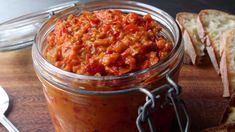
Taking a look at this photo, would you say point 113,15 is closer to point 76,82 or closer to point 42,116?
point 76,82

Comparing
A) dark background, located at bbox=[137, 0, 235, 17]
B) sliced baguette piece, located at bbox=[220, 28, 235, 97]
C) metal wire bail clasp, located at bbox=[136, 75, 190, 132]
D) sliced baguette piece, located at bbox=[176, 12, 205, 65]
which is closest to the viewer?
metal wire bail clasp, located at bbox=[136, 75, 190, 132]

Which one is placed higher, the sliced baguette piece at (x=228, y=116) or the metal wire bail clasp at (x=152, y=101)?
the metal wire bail clasp at (x=152, y=101)

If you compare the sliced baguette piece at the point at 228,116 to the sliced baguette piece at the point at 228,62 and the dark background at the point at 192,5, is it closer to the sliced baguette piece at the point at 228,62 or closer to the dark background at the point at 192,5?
the sliced baguette piece at the point at 228,62

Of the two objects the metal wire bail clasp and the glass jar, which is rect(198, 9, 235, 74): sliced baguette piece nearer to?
the glass jar

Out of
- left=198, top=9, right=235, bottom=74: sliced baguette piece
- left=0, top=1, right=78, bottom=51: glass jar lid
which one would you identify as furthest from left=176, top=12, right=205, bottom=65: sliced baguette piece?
left=0, top=1, right=78, bottom=51: glass jar lid

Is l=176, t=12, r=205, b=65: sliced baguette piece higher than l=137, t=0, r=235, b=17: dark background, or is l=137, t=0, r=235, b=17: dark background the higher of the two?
l=176, t=12, r=205, b=65: sliced baguette piece

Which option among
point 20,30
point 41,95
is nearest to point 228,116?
point 41,95

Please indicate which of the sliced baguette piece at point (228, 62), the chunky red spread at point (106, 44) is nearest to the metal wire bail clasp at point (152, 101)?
the chunky red spread at point (106, 44)
